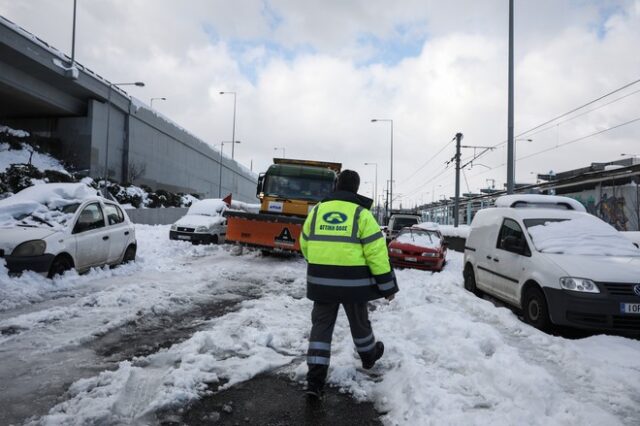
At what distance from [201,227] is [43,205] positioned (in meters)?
7.54

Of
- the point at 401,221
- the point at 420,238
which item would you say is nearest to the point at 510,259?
the point at 420,238

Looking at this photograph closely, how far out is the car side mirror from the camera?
259 inches

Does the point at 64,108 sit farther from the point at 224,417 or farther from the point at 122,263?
the point at 224,417

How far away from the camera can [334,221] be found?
3.50 m

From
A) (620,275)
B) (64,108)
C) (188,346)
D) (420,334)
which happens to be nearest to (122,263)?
(188,346)

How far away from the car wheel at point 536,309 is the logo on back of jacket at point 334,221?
12.0ft

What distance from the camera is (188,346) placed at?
420 cm

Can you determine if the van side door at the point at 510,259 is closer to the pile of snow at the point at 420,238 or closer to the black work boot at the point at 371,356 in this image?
the black work boot at the point at 371,356

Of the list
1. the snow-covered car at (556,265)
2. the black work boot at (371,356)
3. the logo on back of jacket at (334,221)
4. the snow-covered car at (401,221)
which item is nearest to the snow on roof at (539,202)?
the snow-covered car at (556,265)

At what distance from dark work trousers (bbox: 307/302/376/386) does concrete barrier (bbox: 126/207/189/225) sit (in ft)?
85.8

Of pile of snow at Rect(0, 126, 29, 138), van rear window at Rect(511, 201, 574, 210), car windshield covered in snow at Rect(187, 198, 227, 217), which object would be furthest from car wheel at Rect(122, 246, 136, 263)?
pile of snow at Rect(0, 126, 29, 138)

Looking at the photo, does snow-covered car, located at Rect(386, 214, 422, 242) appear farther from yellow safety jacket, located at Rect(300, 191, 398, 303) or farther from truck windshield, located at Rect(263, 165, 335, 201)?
yellow safety jacket, located at Rect(300, 191, 398, 303)

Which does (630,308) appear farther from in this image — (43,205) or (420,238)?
(43,205)

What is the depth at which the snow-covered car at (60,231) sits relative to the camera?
652 cm
